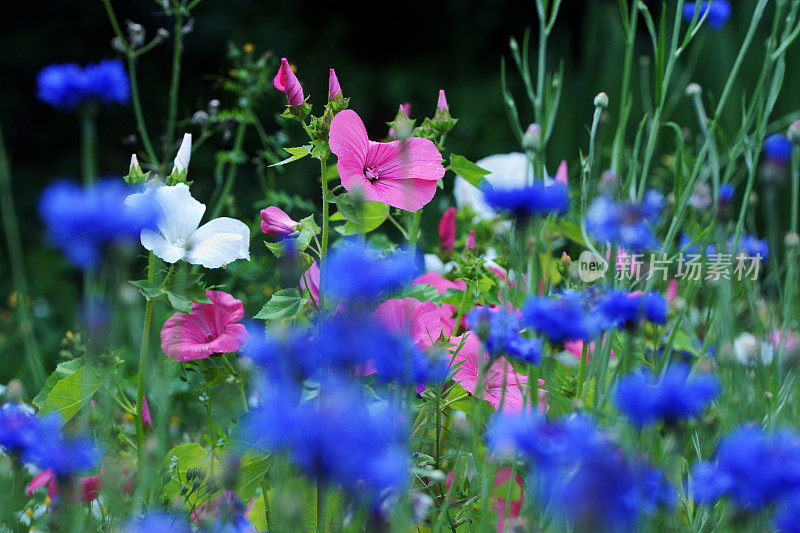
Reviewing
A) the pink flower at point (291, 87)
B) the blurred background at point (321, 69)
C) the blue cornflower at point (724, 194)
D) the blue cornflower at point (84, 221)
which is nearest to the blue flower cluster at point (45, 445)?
the blue cornflower at point (84, 221)

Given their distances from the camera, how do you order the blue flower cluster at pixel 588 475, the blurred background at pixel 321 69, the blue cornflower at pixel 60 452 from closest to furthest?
the blue flower cluster at pixel 588 475 < the blue cornflower at pixel 60 452 < the blurred background at pixel 321 69

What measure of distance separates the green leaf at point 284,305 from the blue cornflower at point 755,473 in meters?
0.38

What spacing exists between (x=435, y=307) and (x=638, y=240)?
0.26 meters

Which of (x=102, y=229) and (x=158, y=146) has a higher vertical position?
(x=102, y=229)

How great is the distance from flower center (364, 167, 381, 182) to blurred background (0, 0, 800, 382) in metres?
1.63

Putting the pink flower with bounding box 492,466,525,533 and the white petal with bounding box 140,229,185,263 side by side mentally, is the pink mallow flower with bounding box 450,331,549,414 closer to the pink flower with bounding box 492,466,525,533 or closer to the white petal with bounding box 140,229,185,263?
the pink flower with bounding box 492,466,525,533

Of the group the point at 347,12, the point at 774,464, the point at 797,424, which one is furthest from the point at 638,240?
the point at 347,12

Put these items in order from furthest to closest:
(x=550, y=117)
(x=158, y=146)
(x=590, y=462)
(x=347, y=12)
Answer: (x=347, y=12), (x=158, y=146), (x=550, y=117), (x=590, y=462)

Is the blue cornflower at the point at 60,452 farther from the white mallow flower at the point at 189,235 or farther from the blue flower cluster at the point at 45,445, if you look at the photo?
the white mallow flower at the point at 189,235

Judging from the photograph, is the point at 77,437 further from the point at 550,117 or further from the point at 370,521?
the point at 550,117

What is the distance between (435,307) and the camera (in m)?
0.71

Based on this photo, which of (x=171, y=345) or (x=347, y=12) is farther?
(x=347, y=12)

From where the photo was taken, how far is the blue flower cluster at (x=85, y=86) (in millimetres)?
611

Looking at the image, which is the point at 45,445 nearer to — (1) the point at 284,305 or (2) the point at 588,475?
(1) the point at 284,305
